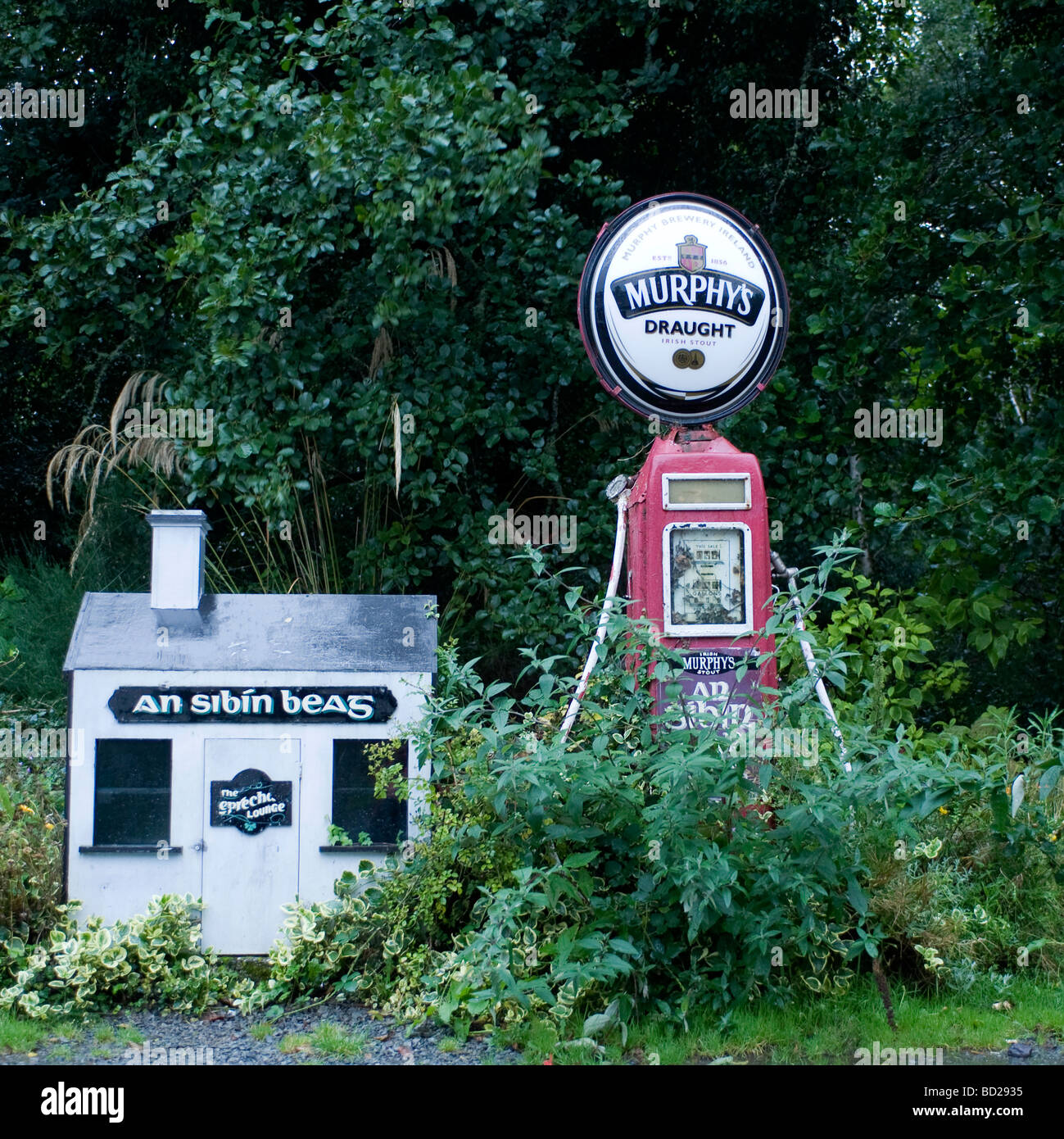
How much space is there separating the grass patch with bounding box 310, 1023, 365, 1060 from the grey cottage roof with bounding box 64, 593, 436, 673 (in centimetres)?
155

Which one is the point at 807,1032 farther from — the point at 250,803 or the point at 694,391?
the point at 694,391

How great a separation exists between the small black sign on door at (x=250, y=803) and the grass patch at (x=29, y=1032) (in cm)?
100

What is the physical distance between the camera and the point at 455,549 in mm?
8125

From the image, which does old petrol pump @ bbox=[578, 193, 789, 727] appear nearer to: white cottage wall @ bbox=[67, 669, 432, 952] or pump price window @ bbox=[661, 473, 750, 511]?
pump price window @ bbox=[661, 473, 750, 511]

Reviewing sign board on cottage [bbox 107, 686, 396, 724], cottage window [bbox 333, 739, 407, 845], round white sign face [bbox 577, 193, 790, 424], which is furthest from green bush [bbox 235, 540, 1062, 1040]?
round white sign face [bbox 577, 193, 790, 424]

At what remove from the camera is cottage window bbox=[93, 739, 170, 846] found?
5.22 meters

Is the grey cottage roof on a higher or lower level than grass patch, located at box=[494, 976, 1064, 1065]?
higher

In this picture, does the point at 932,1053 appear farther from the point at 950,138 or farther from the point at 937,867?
the point at 950,138

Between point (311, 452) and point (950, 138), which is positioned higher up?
point (950, 138)

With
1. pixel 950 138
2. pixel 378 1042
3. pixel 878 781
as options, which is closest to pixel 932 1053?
pixel 878 781

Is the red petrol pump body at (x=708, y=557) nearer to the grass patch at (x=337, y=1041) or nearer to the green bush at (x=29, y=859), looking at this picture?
the grass patch at (x=337, y=1041)

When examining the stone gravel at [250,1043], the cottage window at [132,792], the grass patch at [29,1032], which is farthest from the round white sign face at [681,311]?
the grass patch at [29,1032]

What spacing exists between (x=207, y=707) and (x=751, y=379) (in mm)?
3162

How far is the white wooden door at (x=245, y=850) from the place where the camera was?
17.2 feet
